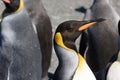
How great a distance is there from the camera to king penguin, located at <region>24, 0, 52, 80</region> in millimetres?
6535

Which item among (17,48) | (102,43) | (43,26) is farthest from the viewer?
(102,43)

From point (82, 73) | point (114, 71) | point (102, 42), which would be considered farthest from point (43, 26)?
point (82, 73)

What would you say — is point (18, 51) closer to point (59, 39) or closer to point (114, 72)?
point (59, 39)

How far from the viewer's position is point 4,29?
539 cm

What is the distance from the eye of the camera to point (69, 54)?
5.17 meters

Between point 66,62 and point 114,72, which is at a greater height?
point 66,62

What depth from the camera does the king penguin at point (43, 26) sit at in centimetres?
654

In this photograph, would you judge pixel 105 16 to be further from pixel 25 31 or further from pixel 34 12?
pixel 25 31

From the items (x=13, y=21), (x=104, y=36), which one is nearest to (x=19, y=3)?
(x=13, y=21)

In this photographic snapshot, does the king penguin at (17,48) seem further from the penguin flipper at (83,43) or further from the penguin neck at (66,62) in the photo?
the penguin flipper at (83,43)

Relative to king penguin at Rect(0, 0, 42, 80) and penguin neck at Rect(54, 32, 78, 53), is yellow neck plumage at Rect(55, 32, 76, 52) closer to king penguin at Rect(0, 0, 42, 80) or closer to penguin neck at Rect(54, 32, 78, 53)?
penguin neck at Rect(54, 32, 78, 53)

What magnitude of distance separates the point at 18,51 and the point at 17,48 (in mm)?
32

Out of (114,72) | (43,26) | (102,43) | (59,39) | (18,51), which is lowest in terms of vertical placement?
(102,43)

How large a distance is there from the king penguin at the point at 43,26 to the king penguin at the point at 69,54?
4.45 feet
